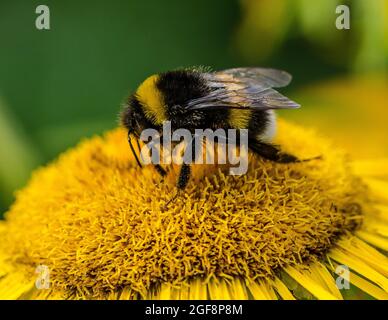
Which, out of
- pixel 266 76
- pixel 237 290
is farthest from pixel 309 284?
pixel 266 76

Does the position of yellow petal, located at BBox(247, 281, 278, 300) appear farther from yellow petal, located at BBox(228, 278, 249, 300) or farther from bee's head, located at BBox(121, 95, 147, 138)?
bee's head, located at BBox(121, 95, 147, 138)

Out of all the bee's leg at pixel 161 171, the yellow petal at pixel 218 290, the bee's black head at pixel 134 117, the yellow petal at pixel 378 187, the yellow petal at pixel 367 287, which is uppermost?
the bee's black head at pixel 134 117

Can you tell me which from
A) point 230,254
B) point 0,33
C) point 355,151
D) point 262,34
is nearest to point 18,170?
point 0,33

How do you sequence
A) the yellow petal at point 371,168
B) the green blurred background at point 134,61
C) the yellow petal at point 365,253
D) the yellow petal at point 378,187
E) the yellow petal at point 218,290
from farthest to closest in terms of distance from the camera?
the green blurred background at point 134,61 < the yellow petal at point 371,168 < the yellow petal at point 378,187 < the yellow petal at point 365,253 < the yellow petal at point 218,290

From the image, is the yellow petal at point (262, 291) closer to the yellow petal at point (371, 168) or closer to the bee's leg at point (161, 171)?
the bee's leg at point (161, 171)

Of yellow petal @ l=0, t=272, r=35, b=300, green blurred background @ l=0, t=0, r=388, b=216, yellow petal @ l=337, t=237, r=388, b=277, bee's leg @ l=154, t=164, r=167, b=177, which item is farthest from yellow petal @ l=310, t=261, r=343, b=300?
green blurred background @ l=0, t=0, r=388, b=216

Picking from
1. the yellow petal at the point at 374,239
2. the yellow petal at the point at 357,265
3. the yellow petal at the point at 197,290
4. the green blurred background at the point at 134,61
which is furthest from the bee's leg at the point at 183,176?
the green blurred background at the point at 134,61
